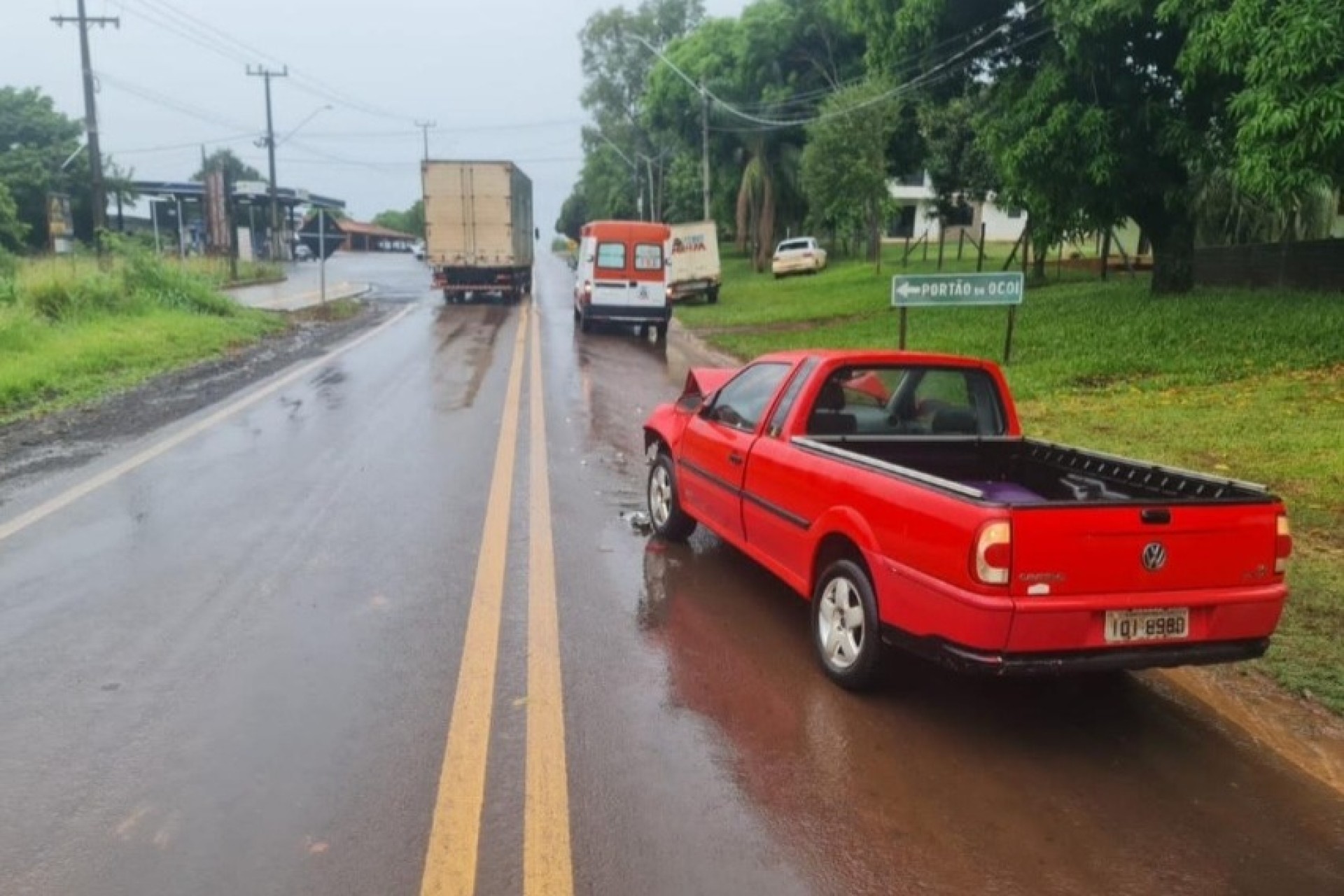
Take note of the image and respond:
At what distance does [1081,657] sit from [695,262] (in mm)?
30680

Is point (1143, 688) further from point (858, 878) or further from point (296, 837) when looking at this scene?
point (296, 837)

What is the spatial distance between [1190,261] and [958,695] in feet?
59.5

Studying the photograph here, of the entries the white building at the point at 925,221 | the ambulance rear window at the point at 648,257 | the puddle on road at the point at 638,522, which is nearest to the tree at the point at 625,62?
the white building at the point at 925,221

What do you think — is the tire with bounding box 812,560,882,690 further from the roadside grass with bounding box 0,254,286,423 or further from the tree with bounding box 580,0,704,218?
the tree with bounding box 580,0,704,218

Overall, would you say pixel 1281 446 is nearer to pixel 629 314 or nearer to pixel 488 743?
pixel 488 743

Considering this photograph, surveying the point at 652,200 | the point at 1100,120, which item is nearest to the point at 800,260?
the point at 1100,120

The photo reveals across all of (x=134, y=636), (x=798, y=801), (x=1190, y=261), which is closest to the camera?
(x=798, y=801)

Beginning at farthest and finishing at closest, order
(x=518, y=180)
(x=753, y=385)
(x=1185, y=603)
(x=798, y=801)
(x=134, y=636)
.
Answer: (x=518, y=180) → (x=753, y=385) → (x=134, y=636) → (x=1185, y=603) → (x=798, y=801)

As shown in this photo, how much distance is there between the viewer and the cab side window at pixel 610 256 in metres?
24.1

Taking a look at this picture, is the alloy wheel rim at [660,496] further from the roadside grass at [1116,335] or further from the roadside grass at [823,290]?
the roadside grass at [823,290]

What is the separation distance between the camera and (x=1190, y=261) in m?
20.0

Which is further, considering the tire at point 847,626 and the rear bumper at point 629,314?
the rear bumper at point 629,314

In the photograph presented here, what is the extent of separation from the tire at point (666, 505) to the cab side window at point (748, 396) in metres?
0.69

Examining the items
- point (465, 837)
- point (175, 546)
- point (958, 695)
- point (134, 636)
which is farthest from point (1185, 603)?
Result: point (175, 546)
